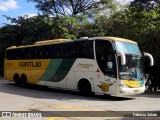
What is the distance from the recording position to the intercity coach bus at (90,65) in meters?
15.9

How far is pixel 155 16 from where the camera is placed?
82.5 feet

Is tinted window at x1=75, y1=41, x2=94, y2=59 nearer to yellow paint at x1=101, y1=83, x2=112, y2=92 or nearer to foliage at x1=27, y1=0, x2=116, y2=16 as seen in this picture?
yellow paint at x1=101, y1=83, x2=112, y2=92

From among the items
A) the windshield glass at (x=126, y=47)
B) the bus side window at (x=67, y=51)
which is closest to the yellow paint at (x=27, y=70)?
the bus side window at (x=67, y=51)

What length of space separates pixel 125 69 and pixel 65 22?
797 inches

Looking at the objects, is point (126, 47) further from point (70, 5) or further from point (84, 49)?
point (70, 5)

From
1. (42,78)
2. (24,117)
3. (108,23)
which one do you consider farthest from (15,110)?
(108,23)

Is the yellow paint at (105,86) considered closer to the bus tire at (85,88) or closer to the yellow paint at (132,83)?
the yellow paint at (132,83)

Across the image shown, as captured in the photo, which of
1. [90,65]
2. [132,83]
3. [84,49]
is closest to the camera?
[132,83]

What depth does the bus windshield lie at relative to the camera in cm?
1588

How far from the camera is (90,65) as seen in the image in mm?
17141

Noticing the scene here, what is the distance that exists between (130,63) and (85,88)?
2.95 metres

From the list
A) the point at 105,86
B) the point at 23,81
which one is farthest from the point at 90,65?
the point at 23,81

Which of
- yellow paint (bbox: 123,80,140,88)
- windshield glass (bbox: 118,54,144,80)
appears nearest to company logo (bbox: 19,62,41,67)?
windshield glass (bbox: 118,54,144,80)

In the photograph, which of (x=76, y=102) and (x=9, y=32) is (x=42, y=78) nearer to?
(x=76, y=102)
